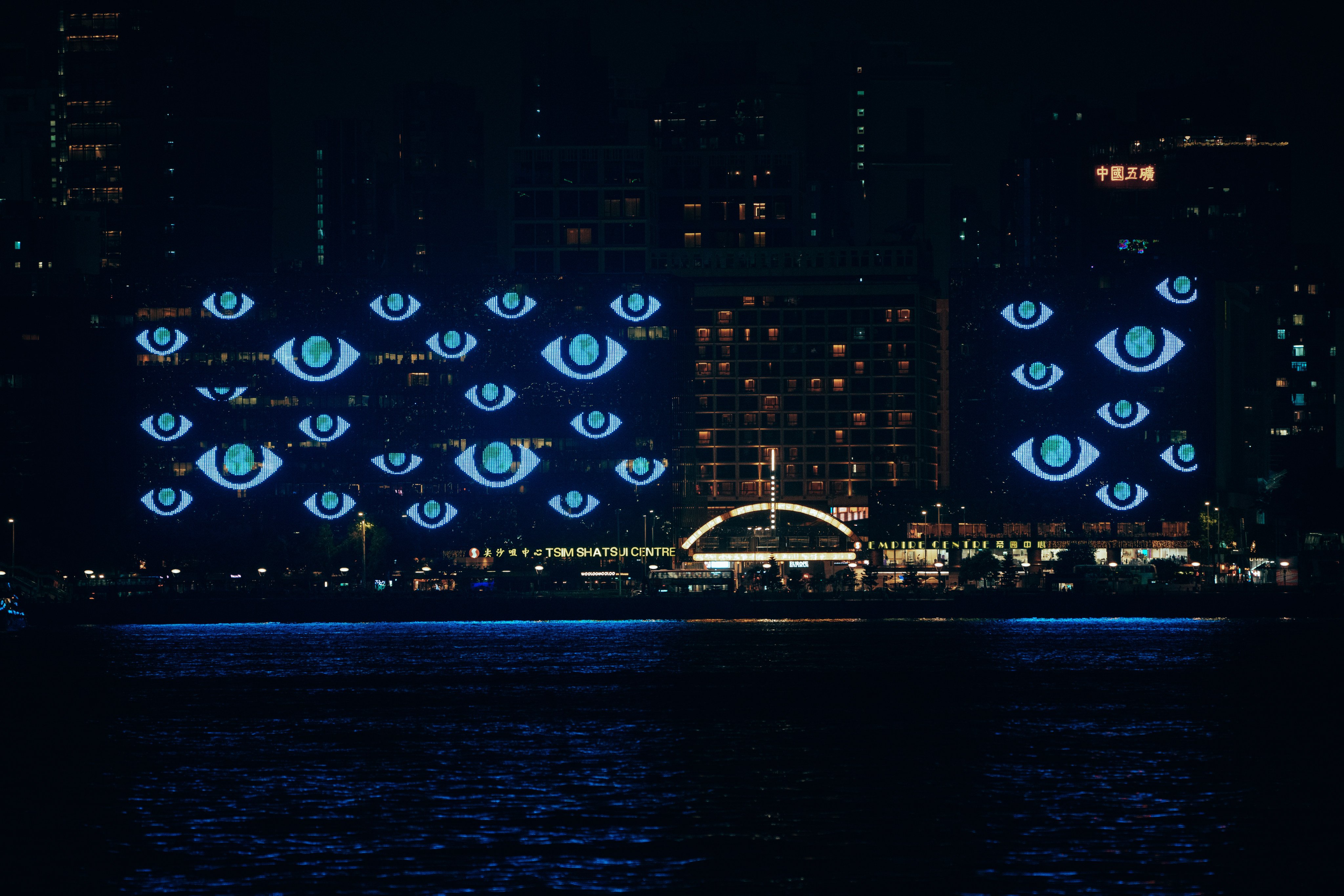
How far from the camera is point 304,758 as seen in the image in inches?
3231

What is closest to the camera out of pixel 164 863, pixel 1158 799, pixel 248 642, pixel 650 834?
pixel 164 863

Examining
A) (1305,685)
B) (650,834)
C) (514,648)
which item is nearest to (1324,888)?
(650,834)

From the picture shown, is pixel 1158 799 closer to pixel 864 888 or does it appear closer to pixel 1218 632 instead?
pixel 864 888

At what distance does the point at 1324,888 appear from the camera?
53500mm

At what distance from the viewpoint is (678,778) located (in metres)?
75.6

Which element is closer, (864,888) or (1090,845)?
(864,888)

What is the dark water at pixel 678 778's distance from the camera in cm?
5638

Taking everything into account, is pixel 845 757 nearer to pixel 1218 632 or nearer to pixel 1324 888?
pixel 1324 888

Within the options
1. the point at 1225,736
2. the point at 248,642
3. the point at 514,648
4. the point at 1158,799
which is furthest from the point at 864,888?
the point at 248,642

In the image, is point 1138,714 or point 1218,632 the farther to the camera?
point 1218,632

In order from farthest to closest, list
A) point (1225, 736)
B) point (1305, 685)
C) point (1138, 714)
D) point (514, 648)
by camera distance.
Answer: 1. point (514, 648)
2. point (1305, 685)
3. point (1138, 714)
4. point (1225, 736)

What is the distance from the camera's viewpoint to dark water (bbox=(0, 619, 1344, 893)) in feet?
185

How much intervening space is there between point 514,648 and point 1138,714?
251 ft

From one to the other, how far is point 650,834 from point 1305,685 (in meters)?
66.0
